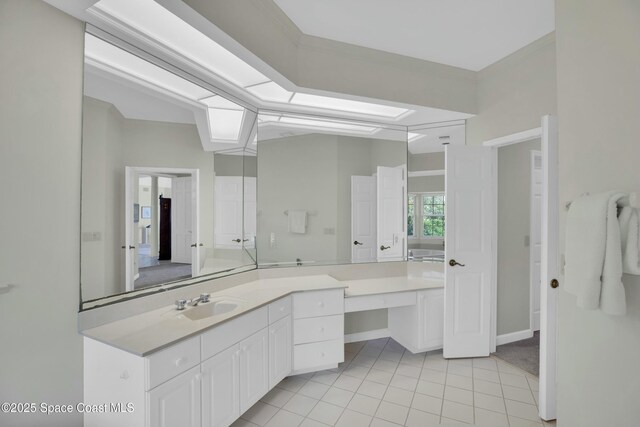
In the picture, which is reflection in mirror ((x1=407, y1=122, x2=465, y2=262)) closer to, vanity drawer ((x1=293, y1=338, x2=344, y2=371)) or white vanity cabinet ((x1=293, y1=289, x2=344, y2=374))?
white vanity cabinet ((x1=293, y1=289, x2=344, y2=374))

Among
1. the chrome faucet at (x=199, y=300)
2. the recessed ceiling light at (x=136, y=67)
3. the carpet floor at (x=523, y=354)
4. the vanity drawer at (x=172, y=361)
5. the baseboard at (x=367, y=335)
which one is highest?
the recessed ceiling light at (x=136, y=67)

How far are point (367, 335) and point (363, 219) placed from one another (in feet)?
4.32

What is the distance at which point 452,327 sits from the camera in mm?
2814

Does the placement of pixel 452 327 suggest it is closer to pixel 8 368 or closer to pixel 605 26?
pixel 605 26

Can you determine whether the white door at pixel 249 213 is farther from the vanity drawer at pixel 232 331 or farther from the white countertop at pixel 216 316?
the vanity drawer at pixel 232 331

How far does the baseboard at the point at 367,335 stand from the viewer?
10.4ft

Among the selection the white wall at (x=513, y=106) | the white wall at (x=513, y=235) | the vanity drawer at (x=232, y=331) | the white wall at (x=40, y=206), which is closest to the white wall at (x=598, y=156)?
the white wall at (x=513, y=106)

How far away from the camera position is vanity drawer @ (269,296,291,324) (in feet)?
7.02

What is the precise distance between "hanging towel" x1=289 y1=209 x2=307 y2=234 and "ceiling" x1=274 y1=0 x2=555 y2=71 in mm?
1569

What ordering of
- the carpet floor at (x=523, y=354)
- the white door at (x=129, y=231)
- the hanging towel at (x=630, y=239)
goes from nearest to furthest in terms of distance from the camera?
the hanging towel at (x=630, y=239)
the white door at (x=129, y=231)
the carpet floor at (x=523, y=354)

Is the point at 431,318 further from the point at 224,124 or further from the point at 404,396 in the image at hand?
the point at 224,124

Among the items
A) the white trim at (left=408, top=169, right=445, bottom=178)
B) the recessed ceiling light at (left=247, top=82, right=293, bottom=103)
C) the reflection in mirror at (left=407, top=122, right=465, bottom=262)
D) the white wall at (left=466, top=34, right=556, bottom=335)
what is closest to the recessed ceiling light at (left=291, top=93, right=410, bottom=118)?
the recessed ceiling light at (left=247, top=82, right=293, bottom=103)

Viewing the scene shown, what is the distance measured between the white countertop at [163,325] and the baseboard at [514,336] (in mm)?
2291

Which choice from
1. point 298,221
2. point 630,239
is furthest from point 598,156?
point 298,221
